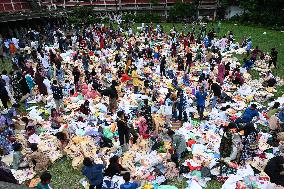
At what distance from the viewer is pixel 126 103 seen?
13039 millimetres

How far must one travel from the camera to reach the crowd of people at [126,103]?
332 inches

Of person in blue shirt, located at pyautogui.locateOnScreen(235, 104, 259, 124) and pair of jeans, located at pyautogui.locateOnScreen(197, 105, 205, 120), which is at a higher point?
person in blue shirt, located at pyautogui.locateOnScreen(235, 104, 259, 124)

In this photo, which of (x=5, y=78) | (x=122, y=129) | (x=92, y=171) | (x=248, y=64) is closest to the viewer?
(x=92, y=171)

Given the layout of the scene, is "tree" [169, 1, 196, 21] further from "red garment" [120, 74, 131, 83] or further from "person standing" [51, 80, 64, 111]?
"person standing" [51, 80, 64, 111]

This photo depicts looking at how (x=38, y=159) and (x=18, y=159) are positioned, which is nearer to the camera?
(x=38, y=159)

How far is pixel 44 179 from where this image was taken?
6031 mm

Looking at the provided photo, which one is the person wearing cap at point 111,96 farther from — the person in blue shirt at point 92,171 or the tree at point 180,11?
the tree at point 180,11

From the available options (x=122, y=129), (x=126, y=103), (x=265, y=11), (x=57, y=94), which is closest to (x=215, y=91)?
(x=126, y=103)

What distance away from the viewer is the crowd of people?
842 centimetres

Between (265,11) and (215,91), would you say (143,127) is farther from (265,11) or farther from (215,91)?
(265,11)

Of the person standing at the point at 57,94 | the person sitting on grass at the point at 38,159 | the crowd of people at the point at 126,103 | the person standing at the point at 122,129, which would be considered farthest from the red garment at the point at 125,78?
the person sitting on grass at the point at 38,159

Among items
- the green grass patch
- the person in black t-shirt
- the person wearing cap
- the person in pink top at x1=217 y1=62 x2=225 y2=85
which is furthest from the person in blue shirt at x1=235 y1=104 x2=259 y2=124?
the green grass patch

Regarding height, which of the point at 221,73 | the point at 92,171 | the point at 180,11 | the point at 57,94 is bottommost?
the point at 221,73

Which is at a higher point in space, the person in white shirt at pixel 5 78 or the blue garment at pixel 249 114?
the person in white shirt at pixel 5 78
